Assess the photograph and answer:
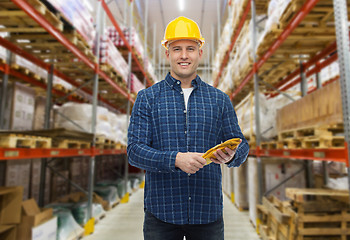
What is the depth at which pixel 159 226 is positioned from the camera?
4.83ft

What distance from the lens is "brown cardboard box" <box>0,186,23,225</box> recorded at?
3338mm

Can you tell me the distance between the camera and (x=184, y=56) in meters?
1.46

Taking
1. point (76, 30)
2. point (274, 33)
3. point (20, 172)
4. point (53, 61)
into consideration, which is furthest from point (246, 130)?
point (20, 172)

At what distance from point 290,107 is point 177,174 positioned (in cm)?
319

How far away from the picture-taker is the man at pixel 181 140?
145cm

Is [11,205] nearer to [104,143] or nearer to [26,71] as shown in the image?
[104,143]

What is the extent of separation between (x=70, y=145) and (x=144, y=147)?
151 inches

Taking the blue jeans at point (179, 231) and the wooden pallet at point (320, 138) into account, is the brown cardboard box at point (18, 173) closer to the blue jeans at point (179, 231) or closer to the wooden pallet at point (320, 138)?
the blue jeans at point (179, 231)

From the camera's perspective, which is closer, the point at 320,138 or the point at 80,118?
the point at 320,138

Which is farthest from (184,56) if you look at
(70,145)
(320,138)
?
(70,145)

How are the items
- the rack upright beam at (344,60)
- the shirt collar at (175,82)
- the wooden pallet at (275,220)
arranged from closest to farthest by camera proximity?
the shirt collar at (175,82) < the rack upright beam at (344,60) < the wooden pallet at (275,220)

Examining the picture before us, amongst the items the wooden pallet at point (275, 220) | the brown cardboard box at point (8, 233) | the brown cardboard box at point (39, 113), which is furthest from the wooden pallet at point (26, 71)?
the wooden pallet at point (275, 220)

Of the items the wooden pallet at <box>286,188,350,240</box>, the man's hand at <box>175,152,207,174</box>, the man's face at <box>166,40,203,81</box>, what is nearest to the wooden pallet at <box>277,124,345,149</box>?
the wooden pallet at <box>286,188,350,240</box>

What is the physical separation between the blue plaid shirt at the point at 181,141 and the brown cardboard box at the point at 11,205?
263 centimetres
